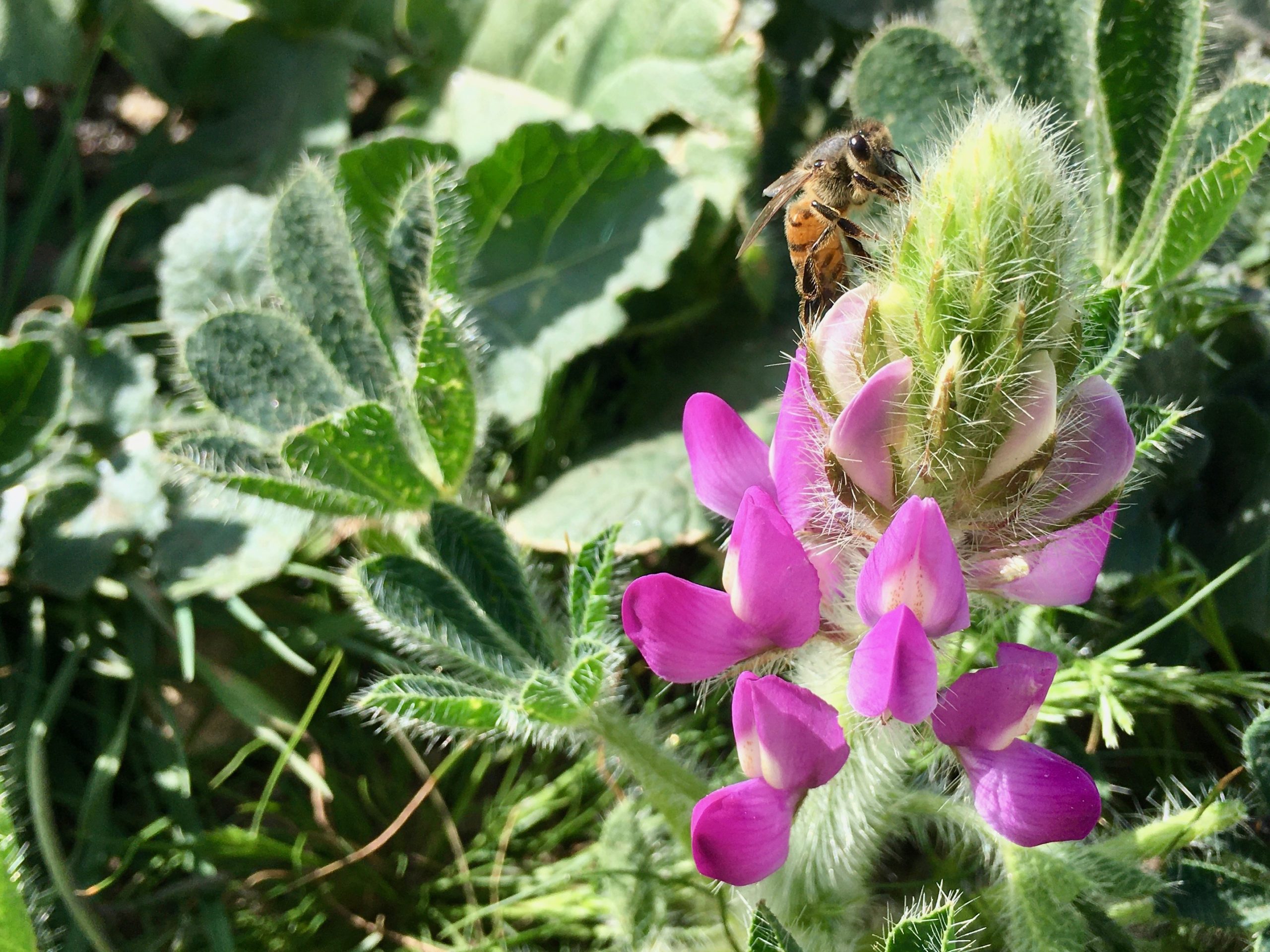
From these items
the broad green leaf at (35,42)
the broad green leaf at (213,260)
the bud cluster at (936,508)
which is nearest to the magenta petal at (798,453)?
the bud cluster at (936,508)

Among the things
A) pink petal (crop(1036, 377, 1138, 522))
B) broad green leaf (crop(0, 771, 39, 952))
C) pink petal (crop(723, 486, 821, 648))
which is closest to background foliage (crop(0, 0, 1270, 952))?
broad green leaf (crop(0, 771, 39, 952))

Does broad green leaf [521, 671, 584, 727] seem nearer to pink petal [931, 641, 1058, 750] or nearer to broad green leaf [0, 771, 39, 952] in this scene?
pink petal [931, 641, 1058, 750]

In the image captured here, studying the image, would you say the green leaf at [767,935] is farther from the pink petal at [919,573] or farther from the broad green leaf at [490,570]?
the broad green leaf at [490,570]

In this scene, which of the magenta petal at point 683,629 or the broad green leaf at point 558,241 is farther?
the broad green leaf at point 558,241

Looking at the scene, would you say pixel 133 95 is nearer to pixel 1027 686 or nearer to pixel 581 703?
pixel 581 703

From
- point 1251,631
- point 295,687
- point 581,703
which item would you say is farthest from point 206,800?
point 1251,631

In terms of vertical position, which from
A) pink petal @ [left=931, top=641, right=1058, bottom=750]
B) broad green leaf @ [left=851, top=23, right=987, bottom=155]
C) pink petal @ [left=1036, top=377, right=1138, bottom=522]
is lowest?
pink petal @ [left=931, top=641, right=1058, bottom=750]

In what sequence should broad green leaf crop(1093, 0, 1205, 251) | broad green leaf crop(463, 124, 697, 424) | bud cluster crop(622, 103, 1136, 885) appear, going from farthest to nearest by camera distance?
broad green leaf crop(463, 124, 697, 424)
broad green leaf crop(1093, 0, 1205, 251)
bud cluster crop(622, 103, 1136, 885)
